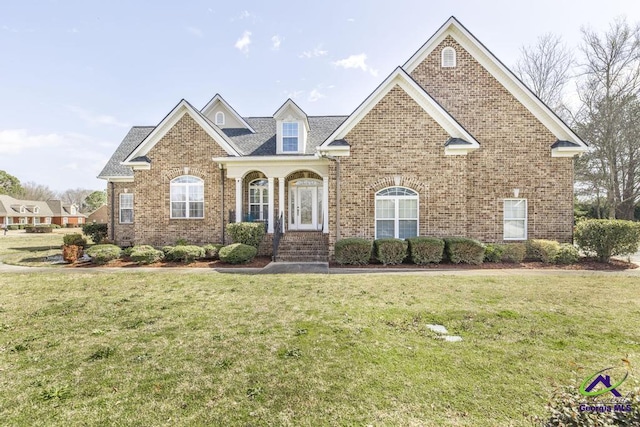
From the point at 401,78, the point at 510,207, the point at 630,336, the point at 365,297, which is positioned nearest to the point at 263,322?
the point at 365,297

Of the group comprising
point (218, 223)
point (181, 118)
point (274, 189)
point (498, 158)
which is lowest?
point (218, 223)

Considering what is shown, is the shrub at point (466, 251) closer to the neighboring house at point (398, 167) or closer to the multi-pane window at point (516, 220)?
the neighboring house at point (398, 167)

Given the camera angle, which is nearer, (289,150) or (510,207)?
(510,207)

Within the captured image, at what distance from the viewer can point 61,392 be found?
3.35 meters

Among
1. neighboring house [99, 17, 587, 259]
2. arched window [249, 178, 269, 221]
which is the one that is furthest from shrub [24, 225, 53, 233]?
arched window [249, 178, 269, 221]

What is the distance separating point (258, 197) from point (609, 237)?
14524 mm

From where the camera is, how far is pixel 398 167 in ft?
40.2

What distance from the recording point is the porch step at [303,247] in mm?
12797

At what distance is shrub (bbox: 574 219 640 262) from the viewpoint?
1105cm

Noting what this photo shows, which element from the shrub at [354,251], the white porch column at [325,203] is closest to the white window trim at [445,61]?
the white porch column at [325,203]

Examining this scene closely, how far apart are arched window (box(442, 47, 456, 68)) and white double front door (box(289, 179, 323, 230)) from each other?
784cm

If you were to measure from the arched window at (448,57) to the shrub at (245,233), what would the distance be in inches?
433

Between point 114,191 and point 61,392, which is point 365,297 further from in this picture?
point 114,191

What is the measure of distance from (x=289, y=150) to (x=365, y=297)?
405 inches
